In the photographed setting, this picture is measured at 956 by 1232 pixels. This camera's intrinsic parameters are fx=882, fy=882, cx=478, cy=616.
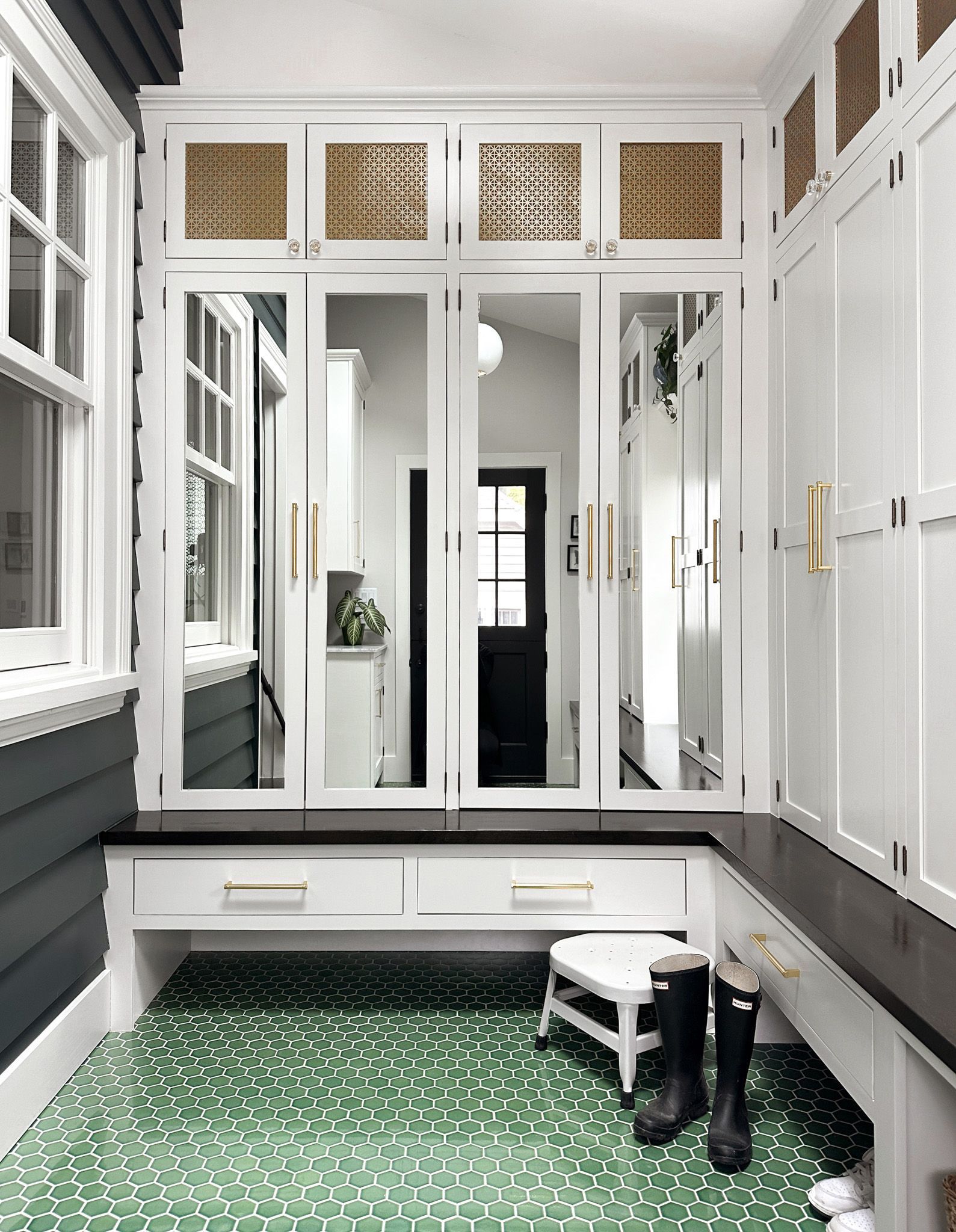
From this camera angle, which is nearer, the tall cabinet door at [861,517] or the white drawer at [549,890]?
the tall cabinet door at [861,517]

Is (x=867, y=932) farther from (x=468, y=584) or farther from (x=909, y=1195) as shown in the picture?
(x=468, y=584)

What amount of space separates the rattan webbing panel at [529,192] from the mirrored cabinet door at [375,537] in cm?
30

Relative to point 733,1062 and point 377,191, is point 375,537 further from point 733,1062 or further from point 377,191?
point 733,1062

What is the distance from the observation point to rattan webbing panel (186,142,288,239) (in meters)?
2.63

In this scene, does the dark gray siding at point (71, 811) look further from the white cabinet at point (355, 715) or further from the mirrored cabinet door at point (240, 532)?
the white cabinet at point (355, 715)

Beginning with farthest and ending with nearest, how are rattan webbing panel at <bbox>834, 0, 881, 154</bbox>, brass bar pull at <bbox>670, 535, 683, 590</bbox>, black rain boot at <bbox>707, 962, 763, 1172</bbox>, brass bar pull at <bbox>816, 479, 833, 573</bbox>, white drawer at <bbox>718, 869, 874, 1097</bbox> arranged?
brass bar pull at <bbox>670, 535, 683, 590</bbox>
brass bar pull at <bbox>816, 479, 833, 573</bbox>
rattan webbing panel at <bbox>834, 0, 881, 154</bbox>
black rain boot at <bbox>707, 962, 763, 1172</bbox>
white drawer at <bbox>718, 869, 874, 1097</bbox>

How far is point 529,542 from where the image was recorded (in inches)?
104

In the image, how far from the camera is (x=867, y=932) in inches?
63.8

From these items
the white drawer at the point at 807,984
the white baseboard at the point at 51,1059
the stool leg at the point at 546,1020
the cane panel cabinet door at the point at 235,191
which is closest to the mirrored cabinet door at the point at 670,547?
the white drawer at the point at 807,984

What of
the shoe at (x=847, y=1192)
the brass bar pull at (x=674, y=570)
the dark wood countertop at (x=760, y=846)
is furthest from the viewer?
the brass bar pull at (x=674, y=570)

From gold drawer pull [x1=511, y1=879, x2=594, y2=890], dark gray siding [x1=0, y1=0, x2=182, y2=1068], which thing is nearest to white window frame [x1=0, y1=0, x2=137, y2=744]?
dark gray siding [x1=0, y1=0, x2=182, y2=1068]

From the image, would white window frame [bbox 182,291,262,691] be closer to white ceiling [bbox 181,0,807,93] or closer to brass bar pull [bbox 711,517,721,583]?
white ceiling [bbox 181,0,807,93]

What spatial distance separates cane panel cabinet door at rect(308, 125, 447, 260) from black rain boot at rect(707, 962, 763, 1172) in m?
2.13

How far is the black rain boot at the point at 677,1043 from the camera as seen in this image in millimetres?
1880
